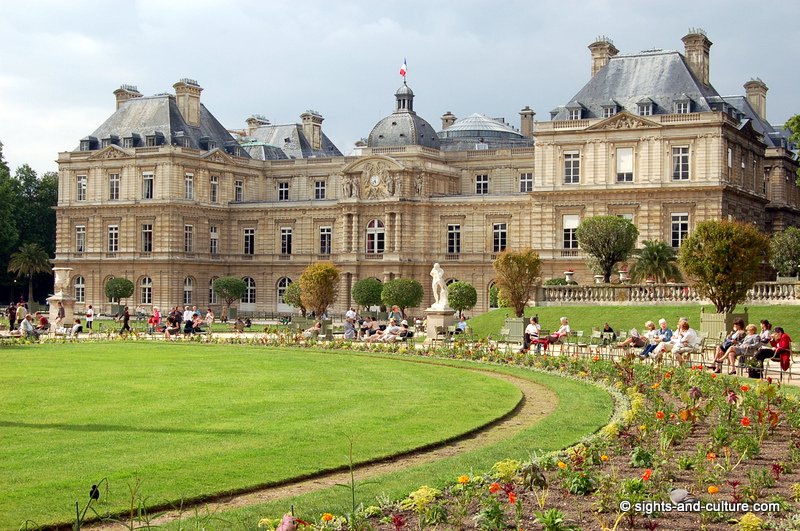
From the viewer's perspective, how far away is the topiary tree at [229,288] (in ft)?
269

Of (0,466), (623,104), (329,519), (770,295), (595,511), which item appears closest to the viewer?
(329,519)

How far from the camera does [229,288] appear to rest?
81938mm

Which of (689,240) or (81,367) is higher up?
(689,240)

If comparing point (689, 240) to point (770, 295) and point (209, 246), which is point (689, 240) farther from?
point (209, 246)

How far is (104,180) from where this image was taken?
282 feet

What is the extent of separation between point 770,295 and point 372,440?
109 feet

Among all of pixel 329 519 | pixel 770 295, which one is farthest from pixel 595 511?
pixel 770 295

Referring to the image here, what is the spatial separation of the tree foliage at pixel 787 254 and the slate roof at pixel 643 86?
9569 millimetres

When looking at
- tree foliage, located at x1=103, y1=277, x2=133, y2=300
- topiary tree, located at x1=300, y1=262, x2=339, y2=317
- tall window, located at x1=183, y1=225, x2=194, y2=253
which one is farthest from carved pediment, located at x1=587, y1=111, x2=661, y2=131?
tree foliage, located at x1=103, y1=277, x2=133, y2=300

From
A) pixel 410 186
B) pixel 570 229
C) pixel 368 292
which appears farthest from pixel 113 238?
pixel 570 229

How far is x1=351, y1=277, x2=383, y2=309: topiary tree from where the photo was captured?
74625 mm

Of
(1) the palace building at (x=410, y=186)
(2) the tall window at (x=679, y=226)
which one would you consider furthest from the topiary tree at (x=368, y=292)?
(2) the tall window at (x=679, y=226)

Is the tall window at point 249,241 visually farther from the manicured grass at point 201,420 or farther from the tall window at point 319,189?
the manicured grass at point 201,420

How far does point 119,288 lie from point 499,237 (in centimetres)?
2856
